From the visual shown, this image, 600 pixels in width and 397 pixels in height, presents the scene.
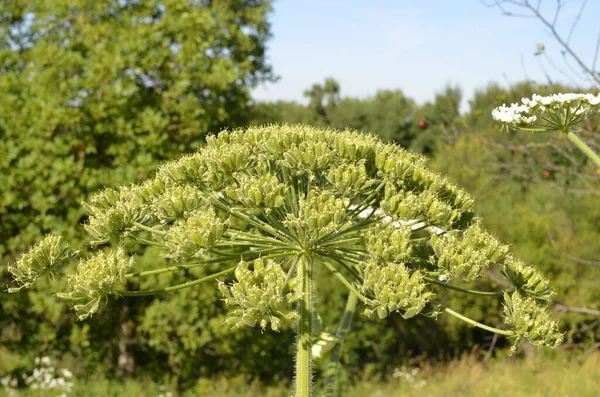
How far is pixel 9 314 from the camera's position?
12.0 meters

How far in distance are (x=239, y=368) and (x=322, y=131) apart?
1087cm

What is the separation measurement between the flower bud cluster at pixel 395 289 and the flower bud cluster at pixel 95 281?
1241 millimetres

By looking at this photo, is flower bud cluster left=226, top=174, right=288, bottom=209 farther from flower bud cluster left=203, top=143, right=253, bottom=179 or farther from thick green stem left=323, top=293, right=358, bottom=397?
thick green stem left=323, top=293, right=358, bottom=397

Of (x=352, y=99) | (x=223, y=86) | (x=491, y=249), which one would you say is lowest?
(x=491, y=249)

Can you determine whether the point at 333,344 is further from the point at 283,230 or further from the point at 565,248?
the point at 565,248

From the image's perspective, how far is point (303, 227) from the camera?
3.43 metres

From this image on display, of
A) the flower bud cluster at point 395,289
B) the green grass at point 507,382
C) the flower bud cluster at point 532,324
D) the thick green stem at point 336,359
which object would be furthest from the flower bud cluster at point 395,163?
the green grass at point 507,382

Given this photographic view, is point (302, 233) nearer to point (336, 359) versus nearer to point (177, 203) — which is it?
point (177, 203)

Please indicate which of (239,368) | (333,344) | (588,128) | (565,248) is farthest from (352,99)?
(333,344)

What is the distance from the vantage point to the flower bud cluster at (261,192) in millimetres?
3389

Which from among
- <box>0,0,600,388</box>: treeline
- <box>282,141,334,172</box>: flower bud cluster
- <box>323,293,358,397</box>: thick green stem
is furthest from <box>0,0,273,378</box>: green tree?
<box>282,141,334,172</box>: flower bud cluster

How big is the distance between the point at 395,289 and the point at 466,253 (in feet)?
1.66

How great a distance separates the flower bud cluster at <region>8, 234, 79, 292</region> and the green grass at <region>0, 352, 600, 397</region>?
785 cm

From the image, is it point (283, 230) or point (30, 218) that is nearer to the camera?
point (283, 230)
